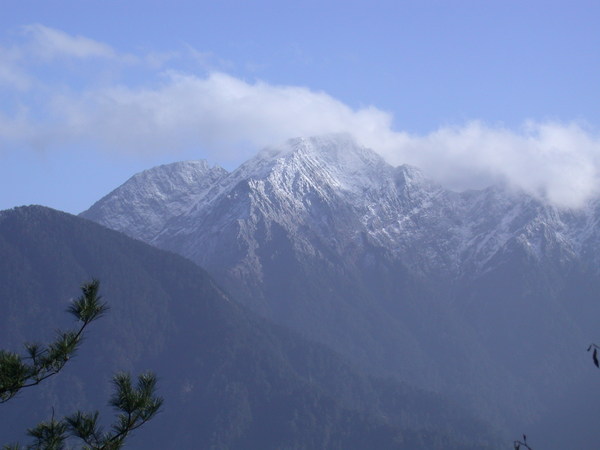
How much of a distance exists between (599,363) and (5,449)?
1623cm

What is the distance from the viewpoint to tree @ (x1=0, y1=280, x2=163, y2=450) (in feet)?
102

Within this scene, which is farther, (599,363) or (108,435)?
(108,435)

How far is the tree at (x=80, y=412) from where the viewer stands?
31.0m

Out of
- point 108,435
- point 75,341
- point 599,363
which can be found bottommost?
point 599,363

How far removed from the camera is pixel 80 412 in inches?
1246

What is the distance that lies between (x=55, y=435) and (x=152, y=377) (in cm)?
337

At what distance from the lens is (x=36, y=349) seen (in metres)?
31.1

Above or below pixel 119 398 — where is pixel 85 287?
above

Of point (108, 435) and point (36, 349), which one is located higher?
point (36, 349)

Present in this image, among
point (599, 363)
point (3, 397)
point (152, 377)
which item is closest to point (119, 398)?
point (152, 377)

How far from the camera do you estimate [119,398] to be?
103ft

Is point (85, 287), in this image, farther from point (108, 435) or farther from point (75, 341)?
point (108, 435)

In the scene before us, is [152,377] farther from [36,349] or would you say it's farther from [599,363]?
[599,363]

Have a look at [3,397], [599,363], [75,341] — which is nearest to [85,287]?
[75,341]
